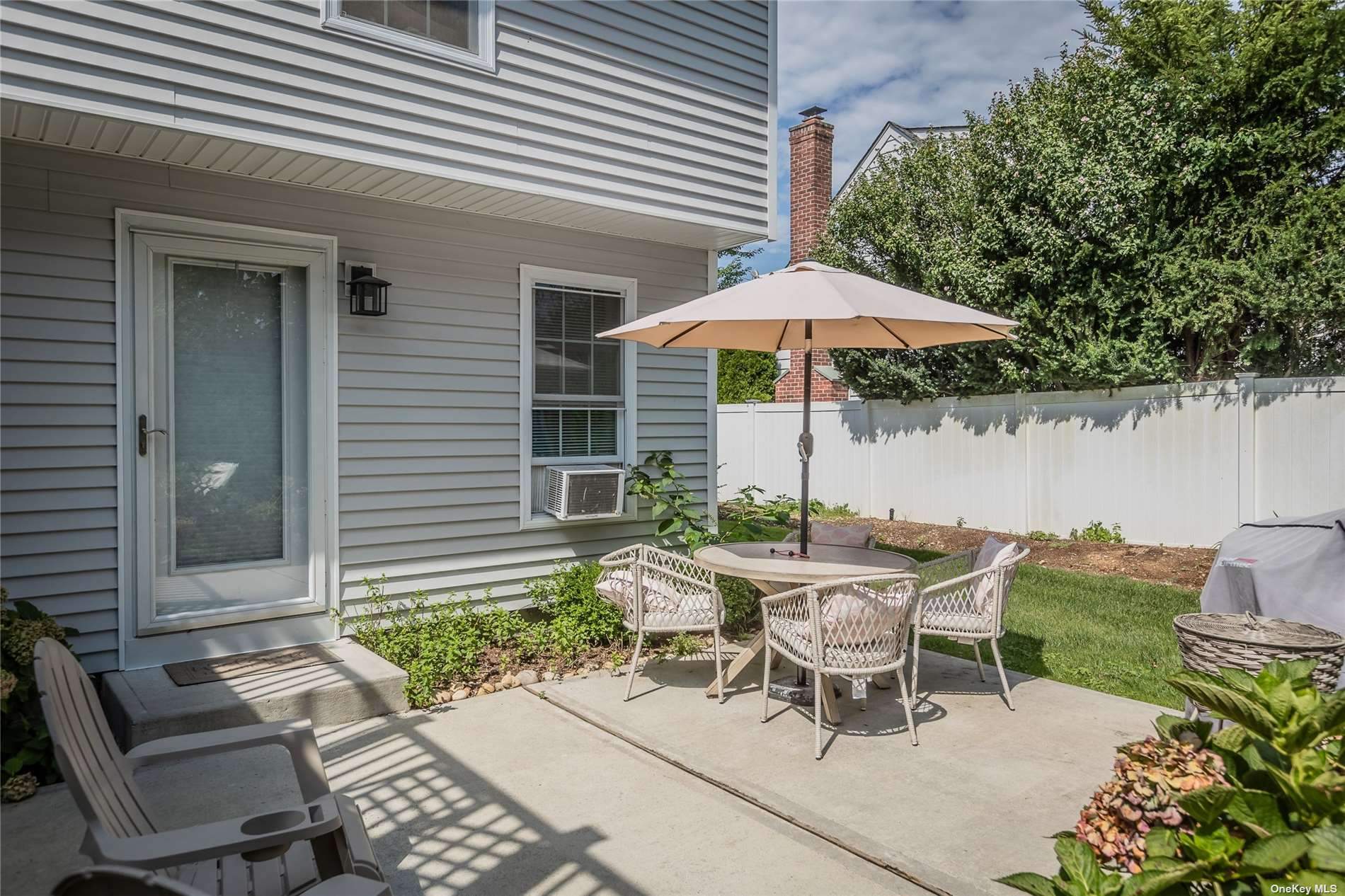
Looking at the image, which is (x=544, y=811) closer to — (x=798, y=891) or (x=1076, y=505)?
(x=798, y=891)

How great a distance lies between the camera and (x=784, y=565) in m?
4.45

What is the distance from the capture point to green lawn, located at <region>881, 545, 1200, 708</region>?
5.21 m

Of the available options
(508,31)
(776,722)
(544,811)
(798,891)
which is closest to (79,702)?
(544,811)

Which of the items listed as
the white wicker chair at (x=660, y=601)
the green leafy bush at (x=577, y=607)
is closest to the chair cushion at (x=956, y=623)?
the white wicker chair at (x=660, y=601)

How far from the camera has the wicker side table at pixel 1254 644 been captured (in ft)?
11.0

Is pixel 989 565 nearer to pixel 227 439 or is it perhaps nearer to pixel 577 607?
pixel 577 607

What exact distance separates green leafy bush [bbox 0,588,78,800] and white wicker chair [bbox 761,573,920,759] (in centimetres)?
334

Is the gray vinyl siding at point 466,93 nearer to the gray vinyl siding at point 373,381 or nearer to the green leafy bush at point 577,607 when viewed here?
the gray vinyl siding at point 373,381

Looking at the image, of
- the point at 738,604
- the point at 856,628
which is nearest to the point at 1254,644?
the point at 856,628

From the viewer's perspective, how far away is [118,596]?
4410mm

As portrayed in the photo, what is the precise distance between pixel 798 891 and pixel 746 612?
3.51 meters

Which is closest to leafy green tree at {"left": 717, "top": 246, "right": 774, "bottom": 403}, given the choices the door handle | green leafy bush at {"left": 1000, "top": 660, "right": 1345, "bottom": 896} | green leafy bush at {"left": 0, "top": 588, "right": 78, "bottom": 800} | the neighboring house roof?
the neighboring house roof

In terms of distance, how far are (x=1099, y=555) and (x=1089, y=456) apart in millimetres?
1374

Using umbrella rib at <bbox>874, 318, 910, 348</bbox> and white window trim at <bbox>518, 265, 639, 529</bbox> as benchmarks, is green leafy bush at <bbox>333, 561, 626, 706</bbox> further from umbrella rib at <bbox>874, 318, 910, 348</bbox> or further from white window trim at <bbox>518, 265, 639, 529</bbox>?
umbrella rib at <bbox>874, 318, 910, 348</bbox>
